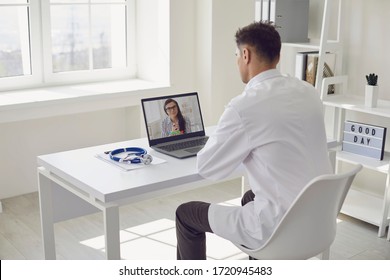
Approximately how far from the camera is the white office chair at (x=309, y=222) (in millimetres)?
2240

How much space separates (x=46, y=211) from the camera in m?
2.96

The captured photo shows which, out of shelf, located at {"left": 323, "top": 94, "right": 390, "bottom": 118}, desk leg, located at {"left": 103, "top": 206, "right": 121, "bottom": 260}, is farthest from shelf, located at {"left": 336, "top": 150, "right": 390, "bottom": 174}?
desk leg, located at {"left": 103, "top": 206, "right": 121, "bottom": 260}

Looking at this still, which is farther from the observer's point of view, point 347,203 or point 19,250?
point 347,203

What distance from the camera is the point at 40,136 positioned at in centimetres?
446

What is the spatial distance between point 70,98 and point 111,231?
202cm

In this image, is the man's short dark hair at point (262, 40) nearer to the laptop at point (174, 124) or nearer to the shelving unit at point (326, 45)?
the laptop at point (174, 124)

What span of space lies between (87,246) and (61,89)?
141 centimetres

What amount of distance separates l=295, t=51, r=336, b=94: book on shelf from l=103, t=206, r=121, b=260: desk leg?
2.08 m

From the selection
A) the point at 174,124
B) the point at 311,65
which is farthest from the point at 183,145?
the point at 311,65

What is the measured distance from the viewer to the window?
4.41 metres

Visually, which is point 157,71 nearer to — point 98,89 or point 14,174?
point 98,89

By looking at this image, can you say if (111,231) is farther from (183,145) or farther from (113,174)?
(183,145)

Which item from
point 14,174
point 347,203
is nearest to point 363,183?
point 347,203
